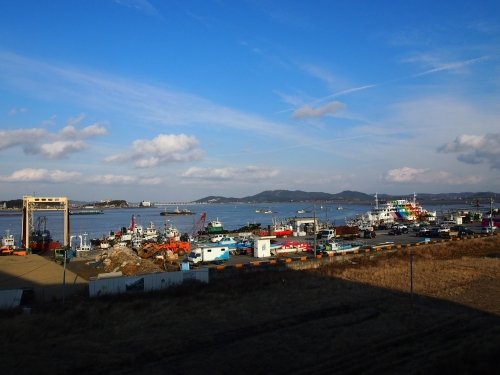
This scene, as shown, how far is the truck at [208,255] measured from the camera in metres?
31.4

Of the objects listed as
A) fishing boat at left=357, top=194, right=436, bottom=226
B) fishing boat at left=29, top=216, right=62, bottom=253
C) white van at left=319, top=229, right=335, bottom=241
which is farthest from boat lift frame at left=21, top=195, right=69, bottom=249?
fishing boat at left=357, top=194, right=436, bottom=226

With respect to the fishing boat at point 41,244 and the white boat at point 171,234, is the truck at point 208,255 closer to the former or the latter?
the white boat at point 171,234

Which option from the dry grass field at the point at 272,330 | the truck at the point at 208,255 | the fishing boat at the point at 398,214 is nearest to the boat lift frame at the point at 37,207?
the truck at the point at 208,255

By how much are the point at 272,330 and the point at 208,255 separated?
1803 cm

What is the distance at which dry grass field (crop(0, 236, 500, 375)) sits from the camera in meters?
10.8

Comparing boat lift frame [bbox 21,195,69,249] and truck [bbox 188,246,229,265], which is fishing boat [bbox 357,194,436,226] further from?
boat lift frame [bbox 21,195,69,249]

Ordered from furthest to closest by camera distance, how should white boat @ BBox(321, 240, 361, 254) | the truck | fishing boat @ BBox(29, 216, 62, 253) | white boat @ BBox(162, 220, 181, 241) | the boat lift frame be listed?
white boat @ BBox(162, 220, 181, 241), fishing boat @ BBox(29, 216, 62, 253), the boat lift frame, white boat @ BBox(321, 240, 361, 254), the truck

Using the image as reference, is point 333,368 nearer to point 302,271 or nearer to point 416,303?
point 416,303

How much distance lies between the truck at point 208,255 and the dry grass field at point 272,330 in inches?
368

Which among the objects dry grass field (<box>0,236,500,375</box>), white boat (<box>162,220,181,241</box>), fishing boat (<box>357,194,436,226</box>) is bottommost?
dry grass field (<box>0,236,500,375</box>)

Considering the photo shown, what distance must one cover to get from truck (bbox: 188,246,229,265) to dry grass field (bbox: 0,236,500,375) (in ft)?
30.7

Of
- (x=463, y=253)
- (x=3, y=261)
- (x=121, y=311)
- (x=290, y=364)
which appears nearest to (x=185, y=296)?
(x=121, y=311)

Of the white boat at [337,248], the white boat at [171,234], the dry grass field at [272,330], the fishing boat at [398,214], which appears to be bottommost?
the dry grass field at [272,330]

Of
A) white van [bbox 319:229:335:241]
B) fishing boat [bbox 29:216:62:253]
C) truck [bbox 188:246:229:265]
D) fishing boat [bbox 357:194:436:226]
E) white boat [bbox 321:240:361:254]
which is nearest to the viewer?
truck [bbox 188:246:229:265]
